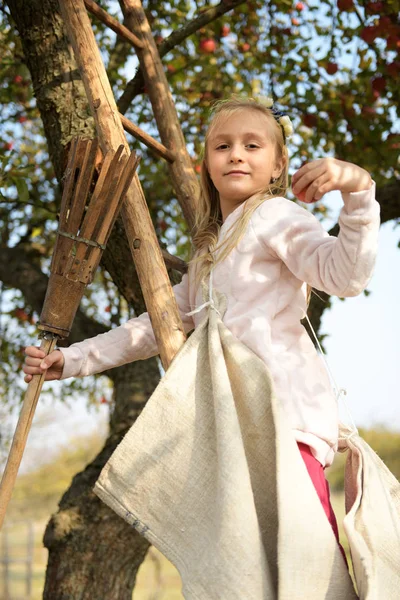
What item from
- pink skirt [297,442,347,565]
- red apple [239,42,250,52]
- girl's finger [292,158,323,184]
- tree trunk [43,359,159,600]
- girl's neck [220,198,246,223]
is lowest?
pink skirt [297,442,347,565]

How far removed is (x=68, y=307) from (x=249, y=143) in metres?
0.60

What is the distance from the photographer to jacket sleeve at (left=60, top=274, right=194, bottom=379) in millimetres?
2020

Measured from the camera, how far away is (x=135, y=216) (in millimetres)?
1968

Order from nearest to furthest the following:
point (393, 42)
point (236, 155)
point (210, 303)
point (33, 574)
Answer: point (210, 303), point (236, 155), point (393, 42), point (33, 574)

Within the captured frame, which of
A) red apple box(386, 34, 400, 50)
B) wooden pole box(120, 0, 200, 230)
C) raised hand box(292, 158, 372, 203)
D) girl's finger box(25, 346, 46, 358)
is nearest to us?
raised hand box(292, 158, 372, 203)

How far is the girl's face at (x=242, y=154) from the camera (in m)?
1.96

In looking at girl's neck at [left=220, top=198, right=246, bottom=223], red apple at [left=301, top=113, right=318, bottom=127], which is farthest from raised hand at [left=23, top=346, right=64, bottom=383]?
red apple at [left=301, top=113, right=318, bottom=127]

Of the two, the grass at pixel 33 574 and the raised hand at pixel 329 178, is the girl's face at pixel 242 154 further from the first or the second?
the grass at pixel 33 574

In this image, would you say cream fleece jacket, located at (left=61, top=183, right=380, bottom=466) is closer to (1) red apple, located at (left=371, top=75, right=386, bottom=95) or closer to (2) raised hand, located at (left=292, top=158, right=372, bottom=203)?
(2) raised hand, located at (left=292, top=158, right=372, bottom=203)

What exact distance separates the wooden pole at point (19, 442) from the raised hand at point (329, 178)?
764mm

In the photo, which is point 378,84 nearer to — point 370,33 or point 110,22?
point 370,33

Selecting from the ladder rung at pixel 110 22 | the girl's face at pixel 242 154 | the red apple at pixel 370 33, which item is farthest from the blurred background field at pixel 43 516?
the girl's face at pixel 242 154

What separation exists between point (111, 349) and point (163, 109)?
1027 mm

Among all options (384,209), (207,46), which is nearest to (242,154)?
(384,209)
